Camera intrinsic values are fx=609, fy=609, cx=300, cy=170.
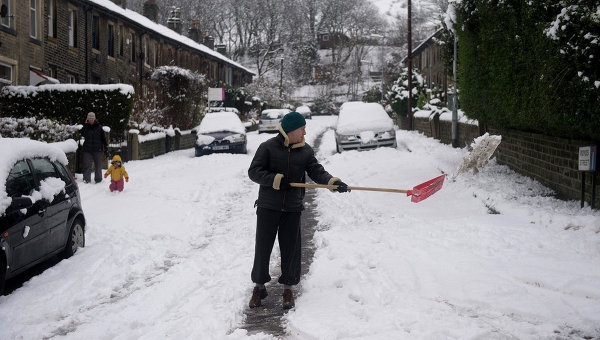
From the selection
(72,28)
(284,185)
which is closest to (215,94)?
(72,28)

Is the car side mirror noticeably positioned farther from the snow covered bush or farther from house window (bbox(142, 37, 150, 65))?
house window (bbox(142, 37, 150, 65))

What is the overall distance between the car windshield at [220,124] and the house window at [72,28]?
7.64m

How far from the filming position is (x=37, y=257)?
6762 mm

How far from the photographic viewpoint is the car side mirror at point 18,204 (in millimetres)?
6300

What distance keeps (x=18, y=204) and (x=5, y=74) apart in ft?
55.1

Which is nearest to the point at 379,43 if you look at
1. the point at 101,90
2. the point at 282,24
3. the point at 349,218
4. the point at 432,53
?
the point at 282,24

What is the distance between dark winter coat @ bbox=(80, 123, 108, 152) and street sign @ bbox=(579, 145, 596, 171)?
11.3 m

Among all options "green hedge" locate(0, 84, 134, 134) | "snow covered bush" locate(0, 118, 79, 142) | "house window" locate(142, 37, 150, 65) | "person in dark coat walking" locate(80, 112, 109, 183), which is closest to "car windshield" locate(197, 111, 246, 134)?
"green hedge" locate(0, 84, 134, 134)

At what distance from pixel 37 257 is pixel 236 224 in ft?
12.9

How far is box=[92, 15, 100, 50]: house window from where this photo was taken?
1138 inches

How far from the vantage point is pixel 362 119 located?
2159 cm

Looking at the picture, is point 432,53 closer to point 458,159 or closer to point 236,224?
point 458,159

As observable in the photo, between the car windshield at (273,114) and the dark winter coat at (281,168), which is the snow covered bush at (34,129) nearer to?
the dark winter coat at (281,168)

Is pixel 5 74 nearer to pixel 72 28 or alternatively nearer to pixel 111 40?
pixel 72 28
